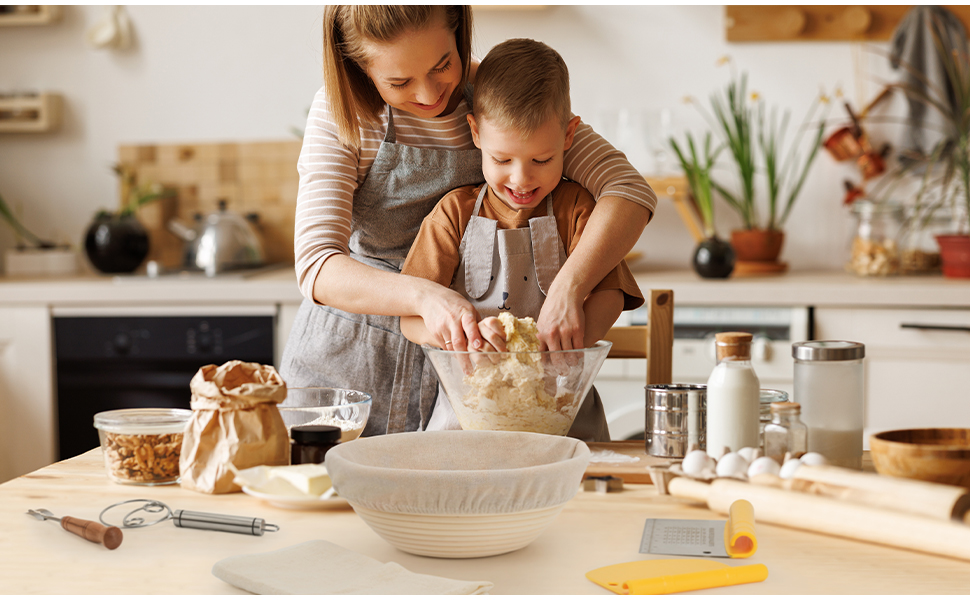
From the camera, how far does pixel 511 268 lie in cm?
126

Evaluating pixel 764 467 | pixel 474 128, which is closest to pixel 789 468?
pixel 764 467

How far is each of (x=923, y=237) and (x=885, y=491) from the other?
2258mm

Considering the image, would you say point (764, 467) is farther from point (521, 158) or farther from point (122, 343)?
point (122, 343)

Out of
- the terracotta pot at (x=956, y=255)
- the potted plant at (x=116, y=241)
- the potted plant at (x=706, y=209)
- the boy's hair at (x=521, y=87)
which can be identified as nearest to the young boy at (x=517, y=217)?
the boy's hair at (x=521, y=87)

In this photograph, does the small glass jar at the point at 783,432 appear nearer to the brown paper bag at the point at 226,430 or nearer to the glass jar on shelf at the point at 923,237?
the brown paper bag at the point at 226,430

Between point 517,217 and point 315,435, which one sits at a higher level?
point 517,217

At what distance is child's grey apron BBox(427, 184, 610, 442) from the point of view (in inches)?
49.4

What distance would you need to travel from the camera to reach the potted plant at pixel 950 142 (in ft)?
8.07

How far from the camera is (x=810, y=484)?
0.80 meters

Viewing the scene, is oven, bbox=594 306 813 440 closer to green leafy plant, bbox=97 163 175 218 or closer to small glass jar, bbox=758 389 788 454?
small glass jar, bbox=758 389 788 454

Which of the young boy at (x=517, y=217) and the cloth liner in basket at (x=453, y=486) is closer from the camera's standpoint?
the cloth liner in basket at (x=453, y=486)

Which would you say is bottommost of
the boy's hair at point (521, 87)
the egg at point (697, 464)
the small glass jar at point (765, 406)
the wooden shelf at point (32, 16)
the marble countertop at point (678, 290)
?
the egg at point (697, 464)

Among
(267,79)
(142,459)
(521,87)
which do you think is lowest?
(142,459)

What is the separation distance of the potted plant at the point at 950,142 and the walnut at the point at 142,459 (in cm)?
224
